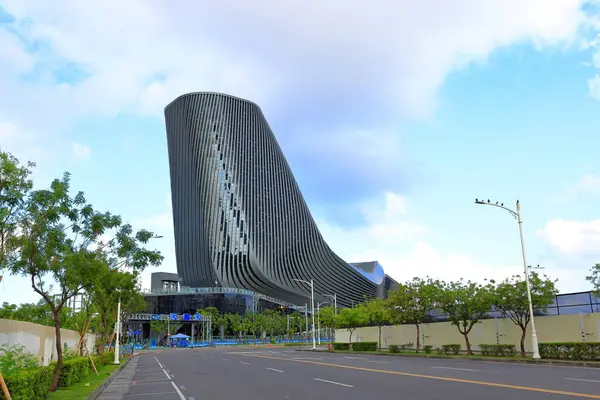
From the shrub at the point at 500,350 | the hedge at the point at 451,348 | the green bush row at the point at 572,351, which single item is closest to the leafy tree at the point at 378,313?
the hedge at the point at 451,348

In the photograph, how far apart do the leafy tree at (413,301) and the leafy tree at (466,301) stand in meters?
1.79

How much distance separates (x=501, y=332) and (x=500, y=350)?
5.55 m

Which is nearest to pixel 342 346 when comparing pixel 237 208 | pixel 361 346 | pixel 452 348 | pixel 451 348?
pixel 361 346

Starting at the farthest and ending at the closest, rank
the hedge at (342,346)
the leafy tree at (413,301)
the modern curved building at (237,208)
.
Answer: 1. the modern curved building at (237,208)
2. the hedge at (342,346)
3. the leafy tree at (413,301)

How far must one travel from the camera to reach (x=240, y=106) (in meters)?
167

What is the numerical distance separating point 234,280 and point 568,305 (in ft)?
386

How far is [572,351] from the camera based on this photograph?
2855 cm

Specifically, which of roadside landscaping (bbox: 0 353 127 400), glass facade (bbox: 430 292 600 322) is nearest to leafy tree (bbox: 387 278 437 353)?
glass facade (bbox: 430 292 600 322)

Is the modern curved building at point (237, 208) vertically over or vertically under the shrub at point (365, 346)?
over

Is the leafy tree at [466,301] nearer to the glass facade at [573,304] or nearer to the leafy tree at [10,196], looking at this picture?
the glass facade at [573,304]

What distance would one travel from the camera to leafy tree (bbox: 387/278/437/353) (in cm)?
4509

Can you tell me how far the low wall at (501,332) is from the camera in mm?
34219

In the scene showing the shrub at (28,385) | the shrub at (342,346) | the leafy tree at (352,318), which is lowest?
the shrub at (342,346)

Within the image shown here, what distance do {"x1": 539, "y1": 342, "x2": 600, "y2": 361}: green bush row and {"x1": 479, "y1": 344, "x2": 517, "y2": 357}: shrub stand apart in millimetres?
3963
